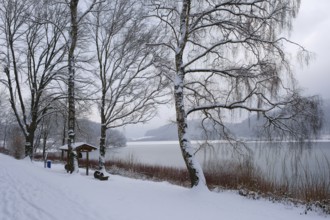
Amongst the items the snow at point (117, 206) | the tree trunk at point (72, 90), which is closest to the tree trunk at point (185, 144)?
the snow at point (117, 206)

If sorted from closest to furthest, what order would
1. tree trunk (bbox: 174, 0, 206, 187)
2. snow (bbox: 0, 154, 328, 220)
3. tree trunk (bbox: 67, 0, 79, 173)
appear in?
snow (bbox: 0, 154, 328, 220), tree trunk (bbox: 174, 0, 206, 187), tree trunk (bbox: 67, 0, 79, 173)

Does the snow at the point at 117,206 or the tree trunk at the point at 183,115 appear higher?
the tree trunk at the point at 183,115

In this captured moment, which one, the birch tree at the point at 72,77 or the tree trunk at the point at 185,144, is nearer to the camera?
the tree trunk at the point at 185,144

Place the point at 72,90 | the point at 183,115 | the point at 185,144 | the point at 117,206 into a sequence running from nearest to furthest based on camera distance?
the point at 117,206 → the point at 185,144 → the point at 183,115 → the point at 72,90

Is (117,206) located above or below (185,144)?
below

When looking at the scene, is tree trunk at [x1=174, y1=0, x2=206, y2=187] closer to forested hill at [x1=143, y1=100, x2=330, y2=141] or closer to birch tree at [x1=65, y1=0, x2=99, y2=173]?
forested hill at [x1=143, y1=100, x2=330, y2=141]

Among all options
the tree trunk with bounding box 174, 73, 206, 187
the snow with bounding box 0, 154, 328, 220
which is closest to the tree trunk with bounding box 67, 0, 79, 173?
the snow with bounding box 0, 154, 328, 220

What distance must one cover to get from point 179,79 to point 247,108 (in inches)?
97.0

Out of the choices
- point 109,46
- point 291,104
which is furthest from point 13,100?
point 291,104

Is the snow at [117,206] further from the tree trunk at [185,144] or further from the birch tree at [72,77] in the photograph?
the birch tree at [72,77]

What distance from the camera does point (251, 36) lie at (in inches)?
323

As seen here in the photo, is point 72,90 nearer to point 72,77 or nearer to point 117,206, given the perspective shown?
point 72,77

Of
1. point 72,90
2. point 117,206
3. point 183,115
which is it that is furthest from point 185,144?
point 72,90

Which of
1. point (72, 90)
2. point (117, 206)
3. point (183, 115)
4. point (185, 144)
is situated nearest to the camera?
point (117, 206)
